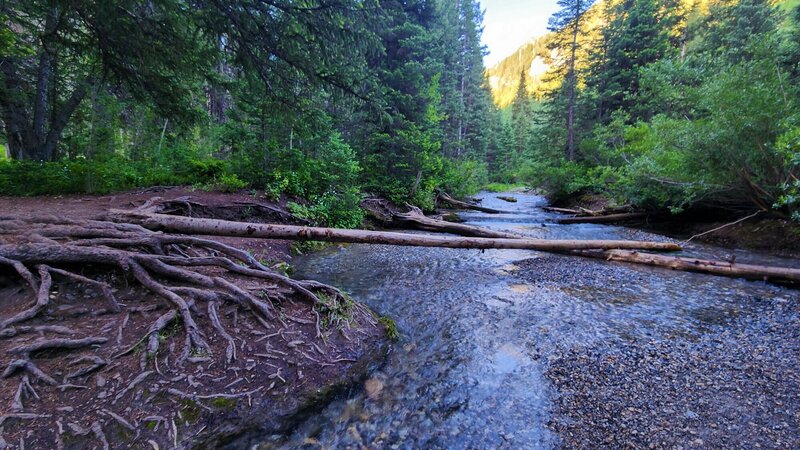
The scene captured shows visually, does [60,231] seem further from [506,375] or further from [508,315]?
[508,315]

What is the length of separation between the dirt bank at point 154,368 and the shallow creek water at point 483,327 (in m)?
0.47

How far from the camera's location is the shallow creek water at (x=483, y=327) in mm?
2863

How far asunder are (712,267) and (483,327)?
6.48 meters

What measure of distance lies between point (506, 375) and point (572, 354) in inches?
42.2

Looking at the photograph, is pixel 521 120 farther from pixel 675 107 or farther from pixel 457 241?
pixel 457 241

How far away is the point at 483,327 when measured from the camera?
486 cm

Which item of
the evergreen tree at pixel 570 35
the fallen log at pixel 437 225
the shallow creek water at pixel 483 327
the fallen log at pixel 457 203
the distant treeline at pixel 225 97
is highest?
the evergreen tree at pixel 570 35

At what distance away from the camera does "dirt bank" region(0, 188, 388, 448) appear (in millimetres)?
2350

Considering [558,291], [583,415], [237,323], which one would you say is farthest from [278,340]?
[558,291]

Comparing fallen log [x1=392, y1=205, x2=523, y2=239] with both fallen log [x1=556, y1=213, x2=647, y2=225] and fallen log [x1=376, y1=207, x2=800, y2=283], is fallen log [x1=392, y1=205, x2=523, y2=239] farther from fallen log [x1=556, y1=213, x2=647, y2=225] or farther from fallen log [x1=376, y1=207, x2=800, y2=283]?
fallen log [x1=556, y1=213, x2=647, y2=225]

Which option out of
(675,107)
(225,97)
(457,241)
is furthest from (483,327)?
(225,97)

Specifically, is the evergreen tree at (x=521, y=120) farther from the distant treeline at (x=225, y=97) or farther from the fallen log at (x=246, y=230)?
the fallen log at (x=246, y=230)

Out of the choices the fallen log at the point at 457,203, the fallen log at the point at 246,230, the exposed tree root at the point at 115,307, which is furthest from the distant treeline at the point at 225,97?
the exposed tree root at the point at 115,307

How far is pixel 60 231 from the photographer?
4102 mm
